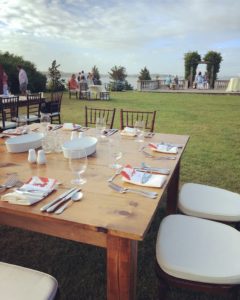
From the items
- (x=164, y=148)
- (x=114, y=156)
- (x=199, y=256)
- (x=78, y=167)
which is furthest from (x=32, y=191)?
(x=164, y=148)

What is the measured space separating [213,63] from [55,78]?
13.4m

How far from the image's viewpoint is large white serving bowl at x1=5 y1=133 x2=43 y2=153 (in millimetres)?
1964

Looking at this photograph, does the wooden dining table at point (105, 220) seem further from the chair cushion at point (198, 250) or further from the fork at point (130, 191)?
the chair cushion at point (198, 250)

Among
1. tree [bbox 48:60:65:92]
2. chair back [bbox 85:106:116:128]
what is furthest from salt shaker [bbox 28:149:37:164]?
tree [bbox 48:60:65:92]

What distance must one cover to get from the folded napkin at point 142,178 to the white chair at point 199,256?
0.33 metres

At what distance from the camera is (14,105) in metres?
5.68

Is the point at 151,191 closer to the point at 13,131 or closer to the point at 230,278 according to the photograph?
the point at 230,278

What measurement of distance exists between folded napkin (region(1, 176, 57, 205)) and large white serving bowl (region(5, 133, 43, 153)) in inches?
24.2

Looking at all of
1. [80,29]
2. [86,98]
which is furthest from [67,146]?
[80,29]

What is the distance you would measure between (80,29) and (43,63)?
3282mm

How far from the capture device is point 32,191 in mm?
1293

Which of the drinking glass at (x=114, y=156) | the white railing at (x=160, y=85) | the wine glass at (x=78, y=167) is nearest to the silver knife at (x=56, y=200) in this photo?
A: the wine glass at (x=78, y=167)

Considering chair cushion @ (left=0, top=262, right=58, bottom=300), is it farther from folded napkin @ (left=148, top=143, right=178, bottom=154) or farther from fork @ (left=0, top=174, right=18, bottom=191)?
folded napkin @ (left=148, top=143, right=178, bottom=154)

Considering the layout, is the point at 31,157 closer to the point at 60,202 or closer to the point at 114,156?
the point at 114,156
